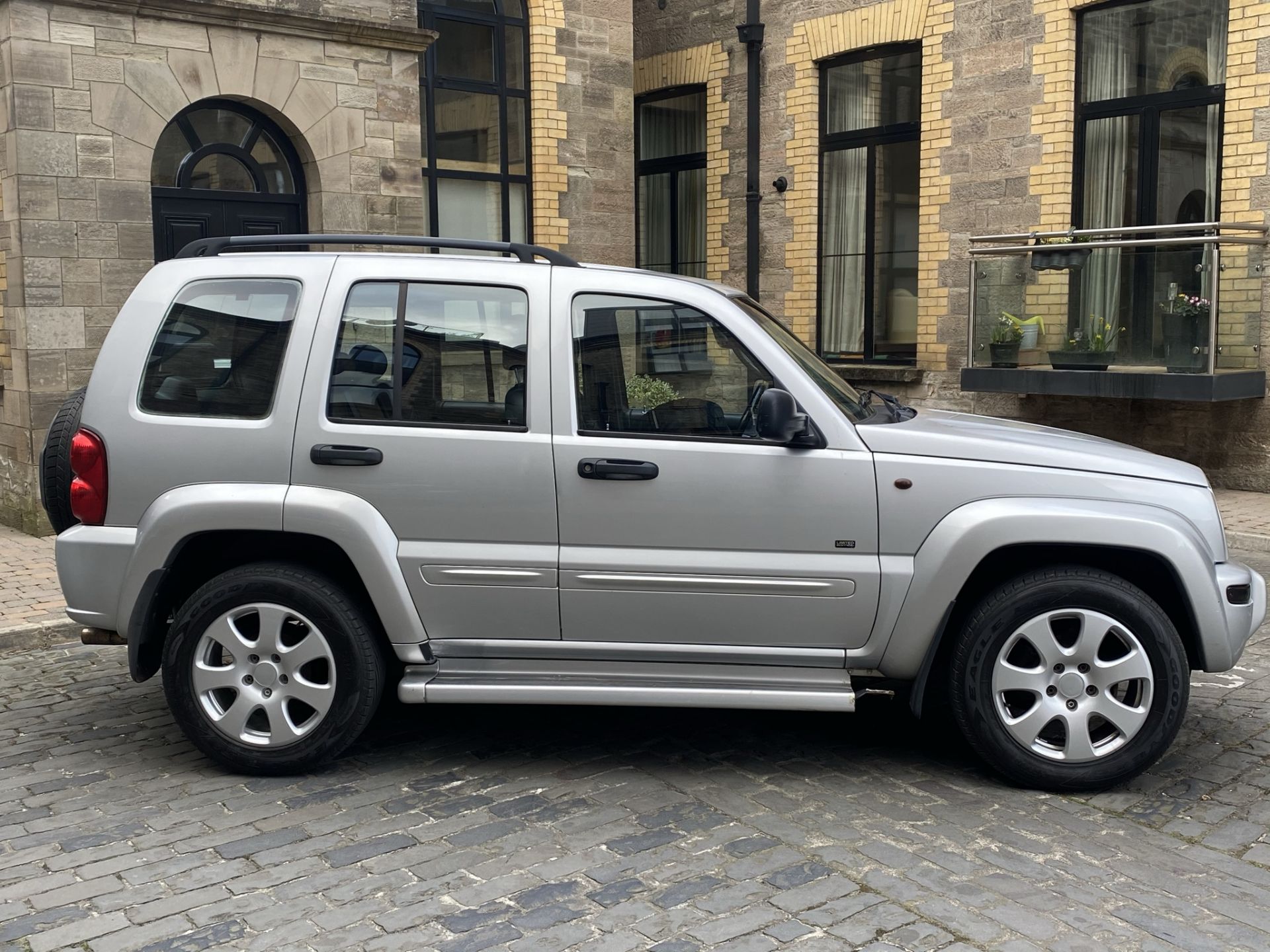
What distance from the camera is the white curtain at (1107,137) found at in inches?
505

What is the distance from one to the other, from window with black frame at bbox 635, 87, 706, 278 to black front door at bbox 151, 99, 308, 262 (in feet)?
20.7

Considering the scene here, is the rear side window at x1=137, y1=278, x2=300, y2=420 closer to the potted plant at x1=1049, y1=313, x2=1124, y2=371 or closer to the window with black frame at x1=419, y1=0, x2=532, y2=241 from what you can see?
the potted plant at x1=1049, y1=313, x2=1124, y2=371

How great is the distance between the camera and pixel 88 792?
4.86 metres

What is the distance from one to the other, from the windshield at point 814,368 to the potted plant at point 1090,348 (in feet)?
22.9

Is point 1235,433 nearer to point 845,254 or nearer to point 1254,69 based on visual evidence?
point 1254,69

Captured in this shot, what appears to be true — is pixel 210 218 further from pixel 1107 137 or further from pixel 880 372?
pixel 1107 137

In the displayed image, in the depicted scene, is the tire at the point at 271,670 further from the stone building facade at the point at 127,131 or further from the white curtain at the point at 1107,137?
the white curtain at the point at 1107,137

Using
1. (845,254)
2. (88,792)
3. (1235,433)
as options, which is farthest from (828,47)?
(88,792)

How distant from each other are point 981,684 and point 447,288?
96.9 inches

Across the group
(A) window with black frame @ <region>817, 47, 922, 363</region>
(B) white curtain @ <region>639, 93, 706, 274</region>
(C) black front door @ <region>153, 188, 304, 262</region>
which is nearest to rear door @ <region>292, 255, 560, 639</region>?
(C) black front door @ <region>153, 188, 304, 262</region>

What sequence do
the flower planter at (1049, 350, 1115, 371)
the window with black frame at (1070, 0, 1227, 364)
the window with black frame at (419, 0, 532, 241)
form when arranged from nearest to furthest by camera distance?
the window with black frame at (1070, 0, 1227, 364) → the flower planter at (1049, 350, 1115, 371) → the window with black frame at (419, 0, 532, 241)

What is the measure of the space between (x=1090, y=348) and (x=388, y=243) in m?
8.34

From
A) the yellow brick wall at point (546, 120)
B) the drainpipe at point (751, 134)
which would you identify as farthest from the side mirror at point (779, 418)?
the drainpipe at point (751, 134)

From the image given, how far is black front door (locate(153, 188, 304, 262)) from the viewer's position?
36.6 feet
